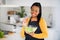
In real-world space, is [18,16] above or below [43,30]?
above

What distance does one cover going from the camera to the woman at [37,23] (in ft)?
3.53

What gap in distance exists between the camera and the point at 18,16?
1131 millimetres

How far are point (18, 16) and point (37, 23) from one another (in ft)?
0.59

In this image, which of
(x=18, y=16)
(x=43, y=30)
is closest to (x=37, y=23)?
(x=43, y=30)

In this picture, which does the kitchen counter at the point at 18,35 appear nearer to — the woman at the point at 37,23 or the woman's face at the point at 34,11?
the woman at the point at 37,23

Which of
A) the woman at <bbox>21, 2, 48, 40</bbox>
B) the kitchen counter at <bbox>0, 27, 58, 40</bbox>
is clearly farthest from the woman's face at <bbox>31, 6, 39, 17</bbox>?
the kitchen counter at <bbox>0, 27, 58, 40</bbox>

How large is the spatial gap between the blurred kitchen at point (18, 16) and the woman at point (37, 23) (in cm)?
3

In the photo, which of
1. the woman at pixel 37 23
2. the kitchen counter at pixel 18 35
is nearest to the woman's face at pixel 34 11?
the woman at pixel 37 23

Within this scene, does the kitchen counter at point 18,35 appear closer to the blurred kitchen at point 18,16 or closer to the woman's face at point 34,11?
the blurred kitchen at point 18,16

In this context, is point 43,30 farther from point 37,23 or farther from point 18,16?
point 18,16

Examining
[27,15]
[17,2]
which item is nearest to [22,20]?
[27,15]

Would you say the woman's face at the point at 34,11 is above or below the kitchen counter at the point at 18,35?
above

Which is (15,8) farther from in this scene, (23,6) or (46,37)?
(46,37)

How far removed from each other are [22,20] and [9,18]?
4.8 inches
